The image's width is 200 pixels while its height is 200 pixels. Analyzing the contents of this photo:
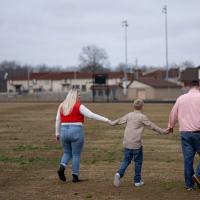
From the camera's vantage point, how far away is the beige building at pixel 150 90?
88.1 meters

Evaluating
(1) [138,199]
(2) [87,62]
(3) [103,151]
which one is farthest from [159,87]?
(1) [138,199]

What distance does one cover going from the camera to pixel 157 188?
853cm

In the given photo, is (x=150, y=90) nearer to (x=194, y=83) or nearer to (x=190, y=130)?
(x=194, y=83)

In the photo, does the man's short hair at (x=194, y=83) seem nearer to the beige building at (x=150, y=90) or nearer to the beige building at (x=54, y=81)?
the beige building at (x=150, y=90)

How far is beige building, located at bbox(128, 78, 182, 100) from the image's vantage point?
88.1 metres

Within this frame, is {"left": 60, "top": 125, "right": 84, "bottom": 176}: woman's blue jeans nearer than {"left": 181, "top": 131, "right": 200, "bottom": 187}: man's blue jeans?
No

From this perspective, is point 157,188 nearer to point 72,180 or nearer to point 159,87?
point 72,180

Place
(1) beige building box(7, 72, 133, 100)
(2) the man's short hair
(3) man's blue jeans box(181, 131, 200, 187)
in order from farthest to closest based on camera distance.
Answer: (1) beige building box(7, 72, 133, 100) → (2) the man's short hair → (3) man's blue jeans box(181, 131, 200, 187)

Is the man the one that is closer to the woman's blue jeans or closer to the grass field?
the grass field

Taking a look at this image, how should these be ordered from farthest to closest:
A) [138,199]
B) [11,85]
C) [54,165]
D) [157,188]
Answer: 1. [11,85]
2. [54,165]
3. [157,188]
4. [138,199]

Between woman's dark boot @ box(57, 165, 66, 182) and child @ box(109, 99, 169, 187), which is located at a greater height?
child @ box(109, 99, 169, 187)

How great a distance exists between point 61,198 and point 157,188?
1.71 metres

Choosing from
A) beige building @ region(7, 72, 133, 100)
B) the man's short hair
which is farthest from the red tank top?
beige building @ region(7, 72, 133, 100)

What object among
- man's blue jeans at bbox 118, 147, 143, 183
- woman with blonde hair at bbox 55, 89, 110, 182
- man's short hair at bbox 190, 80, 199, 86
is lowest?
man's blue jeans at bbox 118, 147, 143, 183
